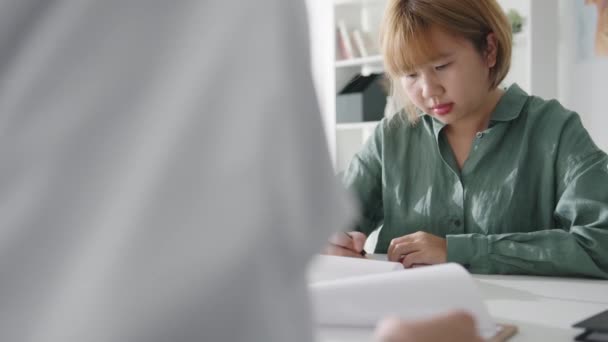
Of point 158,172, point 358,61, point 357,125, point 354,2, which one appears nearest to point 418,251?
point 158,172

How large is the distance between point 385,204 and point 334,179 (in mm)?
1208

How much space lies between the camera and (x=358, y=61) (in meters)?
3.69

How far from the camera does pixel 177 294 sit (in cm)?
20

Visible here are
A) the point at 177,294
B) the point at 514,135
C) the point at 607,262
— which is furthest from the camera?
the point at 514,135

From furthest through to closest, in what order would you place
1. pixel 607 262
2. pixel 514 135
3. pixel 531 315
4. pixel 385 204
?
pixel 385 204 → pixel 514 135 → pixel 607 262 → pixel 531 315

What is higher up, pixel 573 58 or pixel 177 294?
pixel 573 58

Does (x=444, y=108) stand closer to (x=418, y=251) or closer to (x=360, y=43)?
(x=418, y=251)

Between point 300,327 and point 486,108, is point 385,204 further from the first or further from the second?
point 300,327

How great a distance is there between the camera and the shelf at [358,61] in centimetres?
360

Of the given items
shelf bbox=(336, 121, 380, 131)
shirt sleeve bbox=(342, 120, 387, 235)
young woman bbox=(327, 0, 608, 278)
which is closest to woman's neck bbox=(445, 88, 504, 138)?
young woman bbox=(327, 0, 608, 278)

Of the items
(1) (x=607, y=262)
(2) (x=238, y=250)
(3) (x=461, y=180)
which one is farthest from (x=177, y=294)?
(3) (x=461, y=180)

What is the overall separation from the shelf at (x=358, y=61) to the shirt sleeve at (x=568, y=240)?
8.03 feet

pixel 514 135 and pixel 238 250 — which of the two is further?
pixel 514 135

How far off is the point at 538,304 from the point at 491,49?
658 mm
